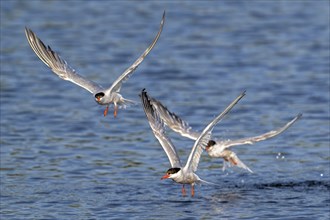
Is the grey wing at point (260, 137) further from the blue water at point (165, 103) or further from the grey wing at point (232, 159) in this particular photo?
the blue water at point (165, 103)

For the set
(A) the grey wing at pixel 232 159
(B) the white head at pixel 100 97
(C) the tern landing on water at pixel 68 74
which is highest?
(C) the tern landing on water at pixel 68 74

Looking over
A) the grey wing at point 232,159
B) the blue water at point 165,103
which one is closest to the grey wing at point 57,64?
the blue water at point 165,103

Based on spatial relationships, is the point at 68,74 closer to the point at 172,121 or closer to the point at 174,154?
the point at 172,121

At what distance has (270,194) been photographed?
49.0ft

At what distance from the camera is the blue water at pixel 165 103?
48.2ft

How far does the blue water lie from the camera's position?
578 inches

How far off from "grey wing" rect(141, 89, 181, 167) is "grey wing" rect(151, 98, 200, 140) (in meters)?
0.74

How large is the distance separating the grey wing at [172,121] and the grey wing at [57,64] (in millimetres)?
836

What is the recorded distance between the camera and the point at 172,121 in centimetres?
1487

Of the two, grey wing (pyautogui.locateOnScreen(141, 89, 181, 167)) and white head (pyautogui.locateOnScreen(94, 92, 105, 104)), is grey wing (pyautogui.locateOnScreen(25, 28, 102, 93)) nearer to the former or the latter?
white head (pyautogui.locateOnScreen(94, 92, 105, 104))

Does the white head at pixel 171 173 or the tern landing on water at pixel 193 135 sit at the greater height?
the tern landing on water at pixel 193 135

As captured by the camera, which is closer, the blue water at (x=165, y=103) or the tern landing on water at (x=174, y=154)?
the tern landing on water at (x=174, y=154)

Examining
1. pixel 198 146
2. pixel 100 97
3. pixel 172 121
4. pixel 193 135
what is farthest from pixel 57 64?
pixel 198 146

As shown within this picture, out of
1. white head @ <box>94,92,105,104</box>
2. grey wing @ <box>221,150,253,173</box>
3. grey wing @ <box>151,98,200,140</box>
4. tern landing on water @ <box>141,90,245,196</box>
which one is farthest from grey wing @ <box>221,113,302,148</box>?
white head @ <box>94,92,105,104</box>
